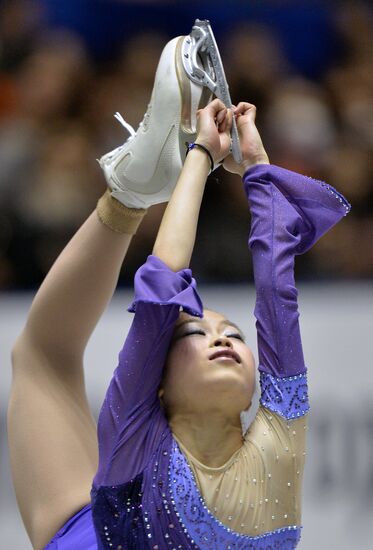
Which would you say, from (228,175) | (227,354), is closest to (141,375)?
(227,354)

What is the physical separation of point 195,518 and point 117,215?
67 centimetres

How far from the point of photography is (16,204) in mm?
3562

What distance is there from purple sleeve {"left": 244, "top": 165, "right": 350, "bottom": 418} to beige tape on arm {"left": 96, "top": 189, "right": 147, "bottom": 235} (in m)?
0.36

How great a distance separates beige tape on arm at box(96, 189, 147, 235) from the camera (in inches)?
86.2

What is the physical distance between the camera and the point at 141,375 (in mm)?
1731

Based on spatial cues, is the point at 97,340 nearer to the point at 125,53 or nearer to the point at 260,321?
the point at 125,53

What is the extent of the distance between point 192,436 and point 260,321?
0.21 meters

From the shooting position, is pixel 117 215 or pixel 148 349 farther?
pixel 117 215

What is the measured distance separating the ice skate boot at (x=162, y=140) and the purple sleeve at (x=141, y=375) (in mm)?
388

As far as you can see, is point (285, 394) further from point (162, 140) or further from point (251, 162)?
point (162, 140)

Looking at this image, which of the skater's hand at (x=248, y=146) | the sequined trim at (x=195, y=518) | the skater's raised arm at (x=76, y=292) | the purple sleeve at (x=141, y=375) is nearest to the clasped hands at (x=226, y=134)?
the skater's hand at (x=248, y=146)

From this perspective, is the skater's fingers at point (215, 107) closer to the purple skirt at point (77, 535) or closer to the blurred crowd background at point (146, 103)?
the purple skirt at point (77, 535)

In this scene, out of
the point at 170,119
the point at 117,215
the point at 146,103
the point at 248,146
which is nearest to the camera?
the point at 248,146

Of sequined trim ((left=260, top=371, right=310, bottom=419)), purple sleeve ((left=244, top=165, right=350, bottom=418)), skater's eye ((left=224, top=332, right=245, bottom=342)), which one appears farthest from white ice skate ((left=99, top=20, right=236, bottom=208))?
sequined trim ((left=260, top=371, right=310, bottom=419))
